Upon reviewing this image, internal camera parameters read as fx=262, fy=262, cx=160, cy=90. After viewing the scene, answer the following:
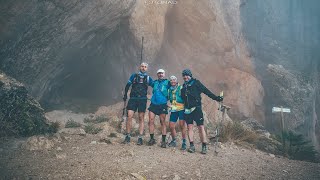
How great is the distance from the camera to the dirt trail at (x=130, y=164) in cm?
491

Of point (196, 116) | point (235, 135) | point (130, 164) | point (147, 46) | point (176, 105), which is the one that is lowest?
point (130, 164)

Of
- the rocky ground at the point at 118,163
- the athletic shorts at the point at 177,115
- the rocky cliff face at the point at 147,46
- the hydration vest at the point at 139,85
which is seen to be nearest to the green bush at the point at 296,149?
the rocky ground at the point at 118,163

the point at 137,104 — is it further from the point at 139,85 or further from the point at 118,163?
the point at 118,163

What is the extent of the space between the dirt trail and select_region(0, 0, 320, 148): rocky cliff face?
4.50 metres

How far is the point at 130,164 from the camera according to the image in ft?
18.9

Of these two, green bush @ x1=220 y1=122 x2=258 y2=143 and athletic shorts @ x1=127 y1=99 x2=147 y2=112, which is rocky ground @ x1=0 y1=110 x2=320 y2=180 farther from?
green bush @ x1=220 y1=122 x2=258 y2=143

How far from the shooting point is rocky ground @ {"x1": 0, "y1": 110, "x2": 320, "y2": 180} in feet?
16.2

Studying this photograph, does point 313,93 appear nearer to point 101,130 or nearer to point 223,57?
point 223,57

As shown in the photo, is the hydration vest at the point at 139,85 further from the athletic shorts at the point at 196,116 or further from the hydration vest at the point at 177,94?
the athletic shorts at the point at 196,116

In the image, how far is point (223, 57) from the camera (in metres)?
19.3

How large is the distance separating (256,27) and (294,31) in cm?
563

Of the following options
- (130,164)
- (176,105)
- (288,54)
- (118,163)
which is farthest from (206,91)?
(288,54)

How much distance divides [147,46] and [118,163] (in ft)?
37.6

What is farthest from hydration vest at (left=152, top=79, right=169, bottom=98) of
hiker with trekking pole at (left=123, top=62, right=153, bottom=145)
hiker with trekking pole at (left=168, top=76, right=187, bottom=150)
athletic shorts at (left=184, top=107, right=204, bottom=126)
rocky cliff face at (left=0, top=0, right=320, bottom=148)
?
rocky cliff face at (left=0, top=0, right=320, bottom=148)
